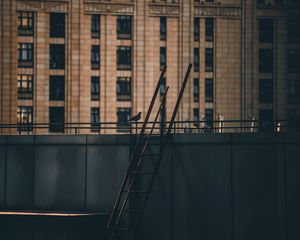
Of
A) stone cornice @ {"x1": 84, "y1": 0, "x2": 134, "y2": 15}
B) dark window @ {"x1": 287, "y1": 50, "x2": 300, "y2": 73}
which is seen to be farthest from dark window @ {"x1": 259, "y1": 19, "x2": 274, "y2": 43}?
stone cornice @ {"x1": 84, "y1": 0, "x2": 134, "y2": 15}

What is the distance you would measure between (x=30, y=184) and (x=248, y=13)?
167ft

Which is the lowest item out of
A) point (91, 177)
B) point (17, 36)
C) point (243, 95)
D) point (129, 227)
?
point (129, 227)

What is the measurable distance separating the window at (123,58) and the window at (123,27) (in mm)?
1161

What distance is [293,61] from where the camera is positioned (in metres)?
75.1

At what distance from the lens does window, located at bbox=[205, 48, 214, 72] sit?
73625mm

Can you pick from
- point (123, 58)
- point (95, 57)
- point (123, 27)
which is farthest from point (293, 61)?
point (95, 57)

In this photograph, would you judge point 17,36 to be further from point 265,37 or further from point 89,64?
point 265,37

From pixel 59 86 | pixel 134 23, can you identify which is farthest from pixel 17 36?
pixel 134 23

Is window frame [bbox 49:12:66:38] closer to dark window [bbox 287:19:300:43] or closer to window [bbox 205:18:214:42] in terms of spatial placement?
window [bbox 205:18:214:42]

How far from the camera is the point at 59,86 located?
70.9 meters

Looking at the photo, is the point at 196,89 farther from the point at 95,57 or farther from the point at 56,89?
the point at 56,89

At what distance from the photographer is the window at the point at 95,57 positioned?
7156cm

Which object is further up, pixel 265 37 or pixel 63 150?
pixel 265 37

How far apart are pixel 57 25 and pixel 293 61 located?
25.0 meters
